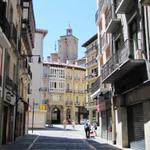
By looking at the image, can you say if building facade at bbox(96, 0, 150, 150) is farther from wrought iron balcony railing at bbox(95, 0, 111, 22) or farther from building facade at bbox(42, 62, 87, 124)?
building facade at bbox(42, 62, 87, 124)

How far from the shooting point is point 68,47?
11281 cm

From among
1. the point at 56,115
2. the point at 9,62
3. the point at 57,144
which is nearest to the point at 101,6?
the point at 9,62

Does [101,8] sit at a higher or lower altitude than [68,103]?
higher

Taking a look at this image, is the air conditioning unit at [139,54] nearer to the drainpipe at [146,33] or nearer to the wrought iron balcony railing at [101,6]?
the drainpipe at [146,33]

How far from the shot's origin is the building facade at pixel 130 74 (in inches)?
666

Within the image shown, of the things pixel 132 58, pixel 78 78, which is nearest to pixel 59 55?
pixel 78 78

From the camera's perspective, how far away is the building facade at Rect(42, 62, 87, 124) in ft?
309

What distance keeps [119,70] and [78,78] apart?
81.1m

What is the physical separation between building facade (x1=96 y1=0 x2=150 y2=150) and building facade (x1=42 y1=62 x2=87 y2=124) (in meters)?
69.5

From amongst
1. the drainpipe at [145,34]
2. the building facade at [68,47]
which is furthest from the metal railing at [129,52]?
the building facade at [68,47]

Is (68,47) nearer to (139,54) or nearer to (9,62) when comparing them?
(9,62)

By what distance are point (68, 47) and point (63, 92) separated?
21.0m

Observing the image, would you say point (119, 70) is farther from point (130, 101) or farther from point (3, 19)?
point (3, 19)

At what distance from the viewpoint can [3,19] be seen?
1852cm
